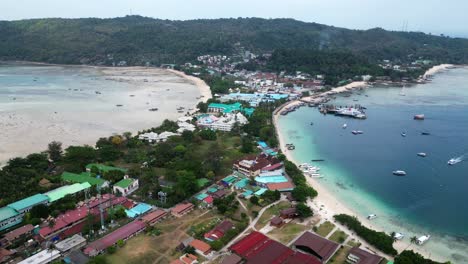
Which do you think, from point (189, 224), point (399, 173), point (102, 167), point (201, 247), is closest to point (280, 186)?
point (189, 224)

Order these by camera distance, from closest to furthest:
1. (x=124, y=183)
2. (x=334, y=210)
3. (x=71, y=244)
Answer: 1. (x=71, y=244)
2. (x=334, y=210)
3. (x=124, y=183)

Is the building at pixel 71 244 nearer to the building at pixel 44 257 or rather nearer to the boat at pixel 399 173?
the building at pixel 44 257

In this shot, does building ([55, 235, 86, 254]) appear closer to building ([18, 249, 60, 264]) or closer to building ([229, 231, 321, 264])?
building ([18, 249, 60, 264])

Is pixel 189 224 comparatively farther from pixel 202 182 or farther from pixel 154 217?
pixel 202 182

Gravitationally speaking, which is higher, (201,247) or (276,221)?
(276,221)

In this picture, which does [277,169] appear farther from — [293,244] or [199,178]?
[293,244]
